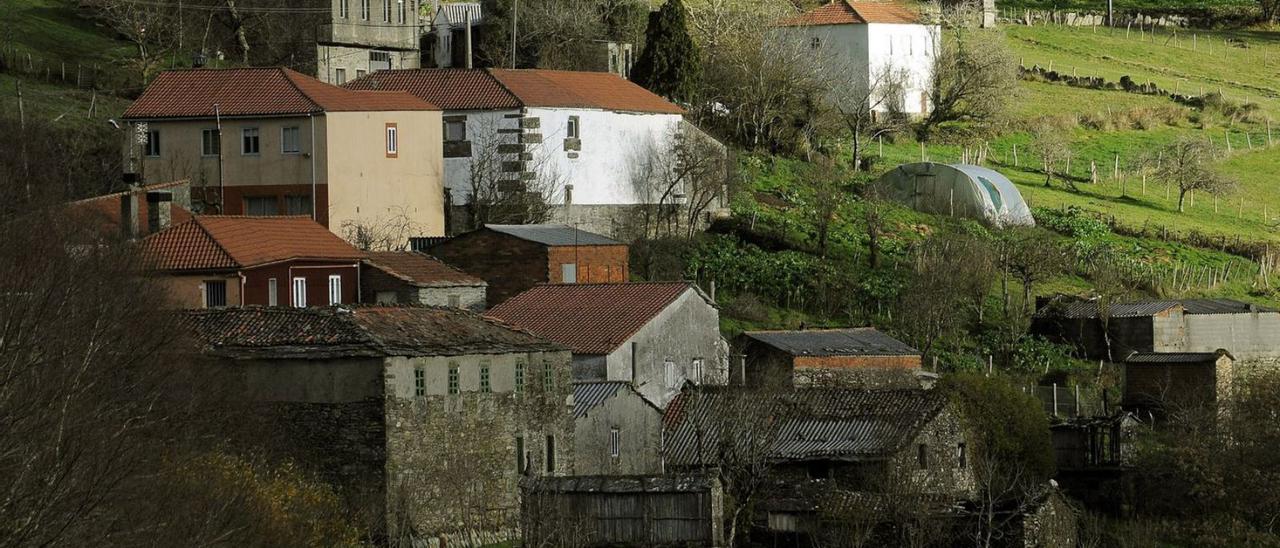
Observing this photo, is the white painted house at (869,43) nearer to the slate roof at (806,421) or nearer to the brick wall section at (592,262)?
the brick wall section at (592,262)

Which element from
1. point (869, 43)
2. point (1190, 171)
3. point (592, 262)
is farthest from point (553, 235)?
point (1190, 171)

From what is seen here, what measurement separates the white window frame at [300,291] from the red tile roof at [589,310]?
12.9 ft

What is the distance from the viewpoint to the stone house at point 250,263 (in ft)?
166

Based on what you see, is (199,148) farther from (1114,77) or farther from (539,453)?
(1114,77)

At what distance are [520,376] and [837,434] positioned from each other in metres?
8.62

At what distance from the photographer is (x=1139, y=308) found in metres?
64.9

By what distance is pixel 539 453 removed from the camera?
44.2 meters

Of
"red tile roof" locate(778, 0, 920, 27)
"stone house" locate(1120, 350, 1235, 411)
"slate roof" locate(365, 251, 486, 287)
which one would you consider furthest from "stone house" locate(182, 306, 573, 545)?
"red tile roof" locate(778, 0, 920, 27)

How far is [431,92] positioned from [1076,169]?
94.2ft

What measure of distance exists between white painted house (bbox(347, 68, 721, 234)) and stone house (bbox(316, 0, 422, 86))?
4211 mm

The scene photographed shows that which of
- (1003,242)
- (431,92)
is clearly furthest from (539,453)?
(1003,242)

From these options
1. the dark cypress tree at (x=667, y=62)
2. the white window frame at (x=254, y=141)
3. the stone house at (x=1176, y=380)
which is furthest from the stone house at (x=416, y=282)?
the dark cypress tree at (x=667, y=62)

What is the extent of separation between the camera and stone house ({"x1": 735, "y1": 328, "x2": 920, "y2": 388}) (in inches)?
2154

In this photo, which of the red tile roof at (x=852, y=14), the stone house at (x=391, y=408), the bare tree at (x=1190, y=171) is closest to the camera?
the stone house at (x=391, y=408)
